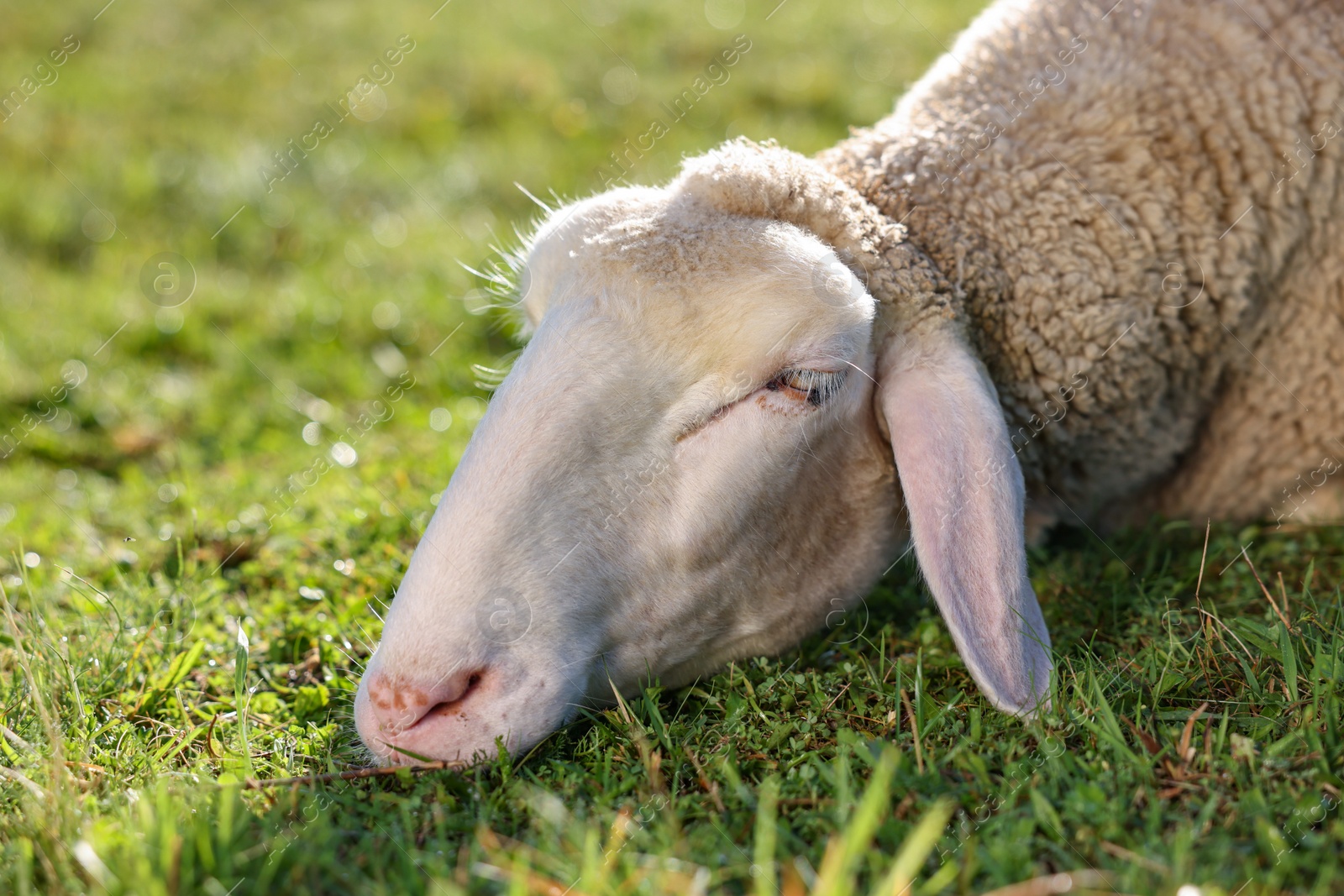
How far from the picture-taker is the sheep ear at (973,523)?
2465mm

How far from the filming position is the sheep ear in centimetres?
246

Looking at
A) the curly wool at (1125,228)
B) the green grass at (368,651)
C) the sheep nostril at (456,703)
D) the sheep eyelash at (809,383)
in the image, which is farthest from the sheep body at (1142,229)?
the sheep nostril at (456,703)

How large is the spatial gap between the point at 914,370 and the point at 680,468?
2.10 feet

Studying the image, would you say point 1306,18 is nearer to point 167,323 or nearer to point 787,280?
point 787,280

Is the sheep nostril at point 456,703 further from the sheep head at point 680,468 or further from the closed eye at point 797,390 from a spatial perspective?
the closed eye at point 797,390

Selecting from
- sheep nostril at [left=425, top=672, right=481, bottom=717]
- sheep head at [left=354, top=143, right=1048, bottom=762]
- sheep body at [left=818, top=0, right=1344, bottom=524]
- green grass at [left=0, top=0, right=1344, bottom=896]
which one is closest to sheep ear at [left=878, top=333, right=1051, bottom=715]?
sheep head at [left=354, top=143, right=1048, bottom=762]

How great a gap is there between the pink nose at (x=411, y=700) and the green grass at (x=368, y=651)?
0.13m

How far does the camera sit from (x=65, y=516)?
4203 mm

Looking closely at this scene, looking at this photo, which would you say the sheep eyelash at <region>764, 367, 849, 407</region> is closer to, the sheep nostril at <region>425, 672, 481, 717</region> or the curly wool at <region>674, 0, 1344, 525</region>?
the curly wool at <region>674, 0, 1344, 525</region>

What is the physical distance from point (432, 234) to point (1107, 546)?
14.5 ft

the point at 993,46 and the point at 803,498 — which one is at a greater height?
the point at 993,46

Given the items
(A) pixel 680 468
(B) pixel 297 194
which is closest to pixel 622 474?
(A) pixel 680 468

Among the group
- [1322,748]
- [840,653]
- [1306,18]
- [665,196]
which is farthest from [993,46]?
[1322,748]

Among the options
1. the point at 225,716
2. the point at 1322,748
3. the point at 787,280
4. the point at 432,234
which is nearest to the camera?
the point at 1322,748
